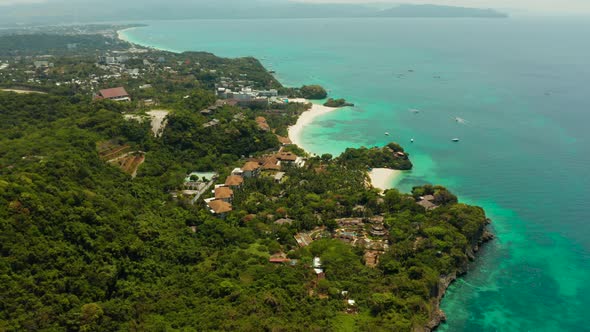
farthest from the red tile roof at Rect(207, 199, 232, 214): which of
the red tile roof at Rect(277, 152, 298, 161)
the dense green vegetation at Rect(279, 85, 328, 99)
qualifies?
the dense green vegetation at Rect(279, 85, 328, 99)

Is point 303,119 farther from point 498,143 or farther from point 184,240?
point 184,240

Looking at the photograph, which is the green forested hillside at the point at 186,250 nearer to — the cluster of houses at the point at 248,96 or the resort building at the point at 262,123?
the resort building at the point at 262,123

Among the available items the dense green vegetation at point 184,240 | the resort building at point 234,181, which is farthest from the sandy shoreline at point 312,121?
the resort building at point 234,181

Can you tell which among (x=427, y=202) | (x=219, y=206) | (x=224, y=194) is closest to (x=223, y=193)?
(x=224, y=194)

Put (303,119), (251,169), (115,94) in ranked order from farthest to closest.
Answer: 1. (303,119)
2. (115,94)
3. (251,169)

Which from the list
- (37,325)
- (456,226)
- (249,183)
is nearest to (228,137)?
(249,183)

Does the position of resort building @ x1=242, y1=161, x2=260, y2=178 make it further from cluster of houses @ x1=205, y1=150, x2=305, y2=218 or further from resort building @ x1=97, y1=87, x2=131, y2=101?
resort building @ x1=97, y1=87, x2=131, y2=101
